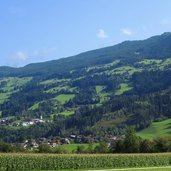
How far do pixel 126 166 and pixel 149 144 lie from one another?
20360mm

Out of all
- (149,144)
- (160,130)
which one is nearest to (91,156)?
(149,144)

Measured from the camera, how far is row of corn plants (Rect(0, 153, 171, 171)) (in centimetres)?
Result: 5856

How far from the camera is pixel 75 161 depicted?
64.1 meters

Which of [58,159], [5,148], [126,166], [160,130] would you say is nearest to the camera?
[58,159]

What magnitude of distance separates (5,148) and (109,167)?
3521 centimetres

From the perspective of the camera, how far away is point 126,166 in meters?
68.0

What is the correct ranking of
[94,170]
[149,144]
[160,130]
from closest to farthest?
[94,170]
[149,144]
[160,130]

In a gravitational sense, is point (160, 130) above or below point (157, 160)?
below

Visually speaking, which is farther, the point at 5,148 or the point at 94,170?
the point at 5,148

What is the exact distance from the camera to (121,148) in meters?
90.1

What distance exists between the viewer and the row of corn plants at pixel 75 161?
58.6m

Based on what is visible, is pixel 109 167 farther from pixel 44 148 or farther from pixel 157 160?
pixel 44 148

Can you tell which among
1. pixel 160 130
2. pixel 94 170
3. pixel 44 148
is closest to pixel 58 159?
pixel 94 170

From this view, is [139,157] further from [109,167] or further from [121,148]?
[121,148]
